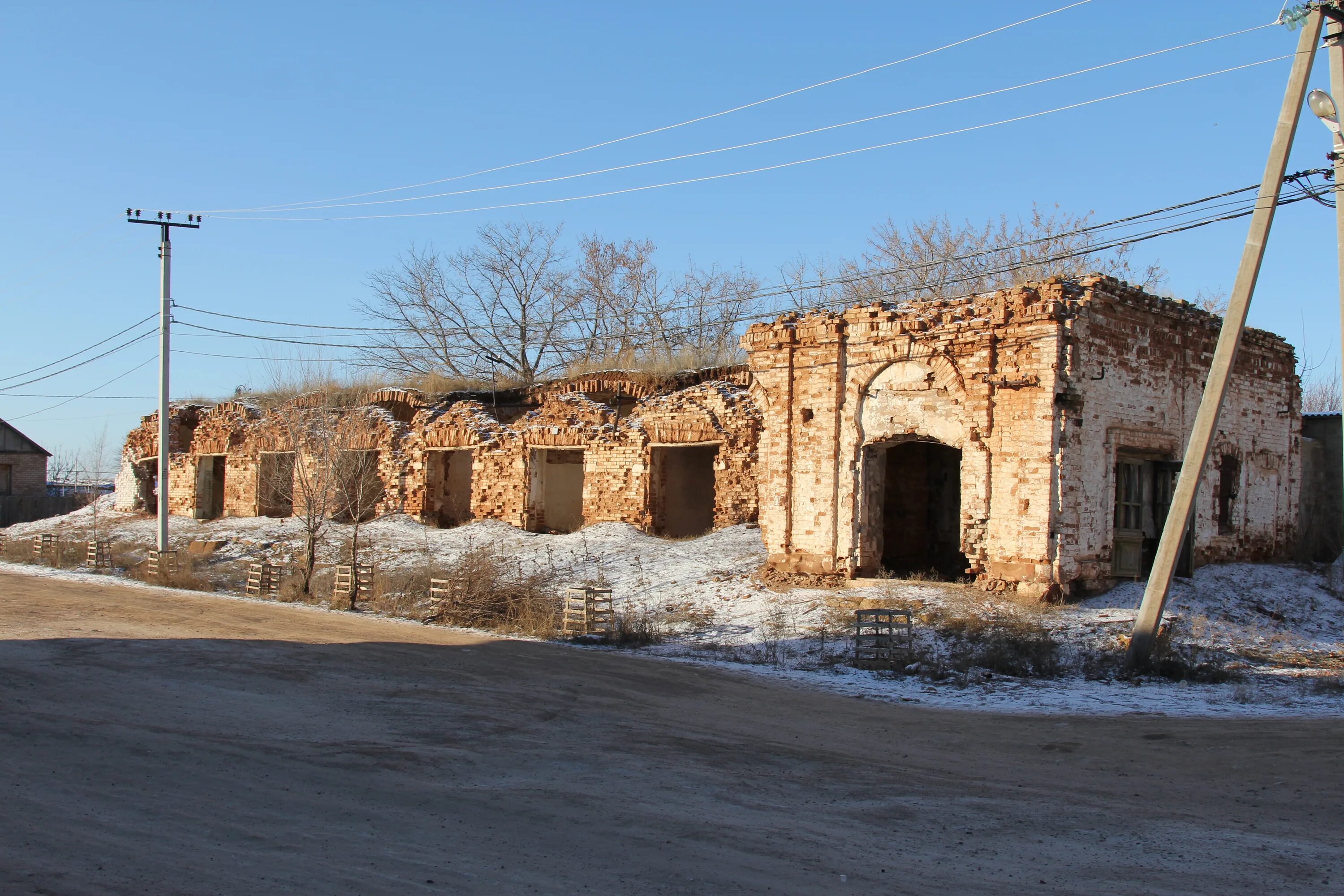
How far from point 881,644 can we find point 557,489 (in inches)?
520

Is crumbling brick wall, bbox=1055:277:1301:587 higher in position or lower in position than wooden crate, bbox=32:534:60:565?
higher

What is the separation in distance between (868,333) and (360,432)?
1187cm

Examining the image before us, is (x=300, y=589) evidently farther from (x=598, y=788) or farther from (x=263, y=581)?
(x=598, y=788)

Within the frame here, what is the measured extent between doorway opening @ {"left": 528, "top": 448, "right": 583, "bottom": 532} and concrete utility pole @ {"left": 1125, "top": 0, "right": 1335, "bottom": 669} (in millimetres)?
13448

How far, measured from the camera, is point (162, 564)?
65.8ft

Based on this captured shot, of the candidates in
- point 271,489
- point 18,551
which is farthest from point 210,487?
point 18,551

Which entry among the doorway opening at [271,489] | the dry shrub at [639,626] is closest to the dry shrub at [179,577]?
the doorway opening at [271,489]

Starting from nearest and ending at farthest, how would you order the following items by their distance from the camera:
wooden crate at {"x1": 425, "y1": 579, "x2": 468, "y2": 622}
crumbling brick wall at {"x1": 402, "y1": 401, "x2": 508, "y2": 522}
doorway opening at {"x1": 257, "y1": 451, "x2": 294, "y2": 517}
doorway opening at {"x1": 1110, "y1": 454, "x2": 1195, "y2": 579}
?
doorway opening at {"x1": 1110, "y1": 454, "x2": 1195, "y2": 579} < wooden crate at {"x1": 425, "y1": 579, "x2": 468, "y2": 622} < crumbling brick wall at {"x1": 402, "y1": 401, "x2": 508, "y2": 522} < doorway opening at {"x1": 257, "y1": 451, "x2": 294, "y2": 517}

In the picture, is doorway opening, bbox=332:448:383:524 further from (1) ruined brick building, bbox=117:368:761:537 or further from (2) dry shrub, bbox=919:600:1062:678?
(2) dry shrub, bbox=919:600:1062:678

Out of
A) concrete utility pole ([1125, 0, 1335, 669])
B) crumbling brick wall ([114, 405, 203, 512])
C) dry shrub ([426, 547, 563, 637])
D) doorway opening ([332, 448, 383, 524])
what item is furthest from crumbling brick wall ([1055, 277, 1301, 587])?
crumbling brick wall ([114, 405, 203, 512])

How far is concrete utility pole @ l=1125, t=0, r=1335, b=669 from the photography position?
9648 millimetres

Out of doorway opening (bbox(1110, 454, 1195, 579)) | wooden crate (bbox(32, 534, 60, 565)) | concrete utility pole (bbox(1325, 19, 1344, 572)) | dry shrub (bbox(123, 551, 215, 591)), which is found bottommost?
dry shrub (bbox(123, 551, 215, 591))

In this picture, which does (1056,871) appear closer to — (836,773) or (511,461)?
(836,773)

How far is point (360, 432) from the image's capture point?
2184 centimetres
